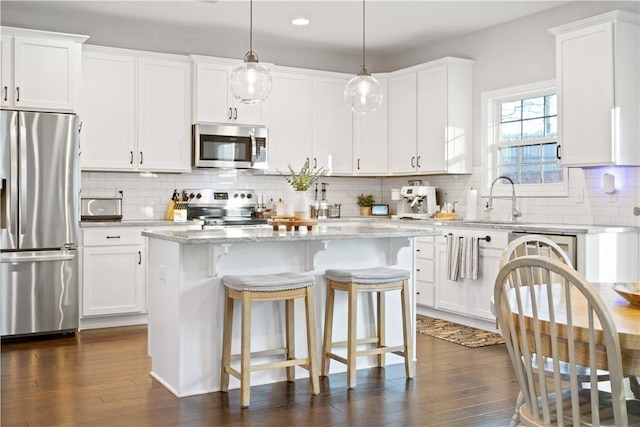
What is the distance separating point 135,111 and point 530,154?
3533 mm

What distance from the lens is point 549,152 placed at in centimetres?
573

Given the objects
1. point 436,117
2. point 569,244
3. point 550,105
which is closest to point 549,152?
point 550,105

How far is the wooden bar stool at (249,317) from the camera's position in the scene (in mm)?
3473

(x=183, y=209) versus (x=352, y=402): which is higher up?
(x=183, y=209)

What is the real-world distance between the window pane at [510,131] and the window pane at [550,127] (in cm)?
31

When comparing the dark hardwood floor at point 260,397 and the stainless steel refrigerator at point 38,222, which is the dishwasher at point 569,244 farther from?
the stainless steel refrigerator at point 38,222

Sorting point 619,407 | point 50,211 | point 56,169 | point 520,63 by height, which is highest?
point 520,63

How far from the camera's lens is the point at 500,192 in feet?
20.0

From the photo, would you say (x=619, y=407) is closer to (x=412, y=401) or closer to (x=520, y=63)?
(x=412, y=401)

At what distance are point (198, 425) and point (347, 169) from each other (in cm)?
422

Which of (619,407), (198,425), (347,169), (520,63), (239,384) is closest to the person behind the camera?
(619,407)

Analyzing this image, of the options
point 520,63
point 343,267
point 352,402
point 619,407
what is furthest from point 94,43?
point 619,407

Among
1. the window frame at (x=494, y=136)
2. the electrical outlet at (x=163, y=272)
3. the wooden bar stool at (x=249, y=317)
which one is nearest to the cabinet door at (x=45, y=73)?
the electrical outlet at (x=163, y=272)

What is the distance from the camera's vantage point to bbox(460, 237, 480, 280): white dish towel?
539 cm
